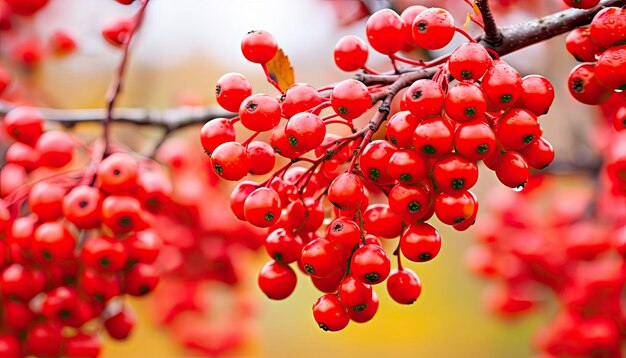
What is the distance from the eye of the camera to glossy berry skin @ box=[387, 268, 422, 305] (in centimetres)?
149

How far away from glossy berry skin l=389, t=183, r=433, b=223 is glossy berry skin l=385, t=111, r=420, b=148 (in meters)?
0.09

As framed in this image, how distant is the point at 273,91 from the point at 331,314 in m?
3.75

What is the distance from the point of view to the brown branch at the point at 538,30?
4.80 feet

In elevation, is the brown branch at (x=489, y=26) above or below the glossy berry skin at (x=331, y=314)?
above

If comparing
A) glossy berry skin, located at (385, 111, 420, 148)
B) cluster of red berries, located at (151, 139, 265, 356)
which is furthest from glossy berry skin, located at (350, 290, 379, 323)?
cluster of red berries, located at (151, 139, 265, 356)

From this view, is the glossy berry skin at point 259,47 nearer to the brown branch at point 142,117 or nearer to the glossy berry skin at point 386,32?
the glossy berry skin at point 386,32

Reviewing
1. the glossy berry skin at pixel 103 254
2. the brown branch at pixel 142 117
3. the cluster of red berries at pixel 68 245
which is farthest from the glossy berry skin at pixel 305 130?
the brown branch at pixel 142 117

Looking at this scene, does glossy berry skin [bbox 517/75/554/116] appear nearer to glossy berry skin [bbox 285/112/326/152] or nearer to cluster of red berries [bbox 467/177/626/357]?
glossy berry skin [bbox 285/112/326/152]

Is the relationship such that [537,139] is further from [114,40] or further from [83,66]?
[83,66]

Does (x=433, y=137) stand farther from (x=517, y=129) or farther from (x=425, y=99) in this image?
(x=517, y=129)

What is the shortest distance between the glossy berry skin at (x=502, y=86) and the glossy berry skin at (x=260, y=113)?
1.40ft

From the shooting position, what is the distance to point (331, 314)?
1.41m

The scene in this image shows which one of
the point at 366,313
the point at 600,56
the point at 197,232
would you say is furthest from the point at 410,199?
the point at 197,232

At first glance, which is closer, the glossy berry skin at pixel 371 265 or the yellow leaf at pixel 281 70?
the glossy berry skin at pixel 371 265
